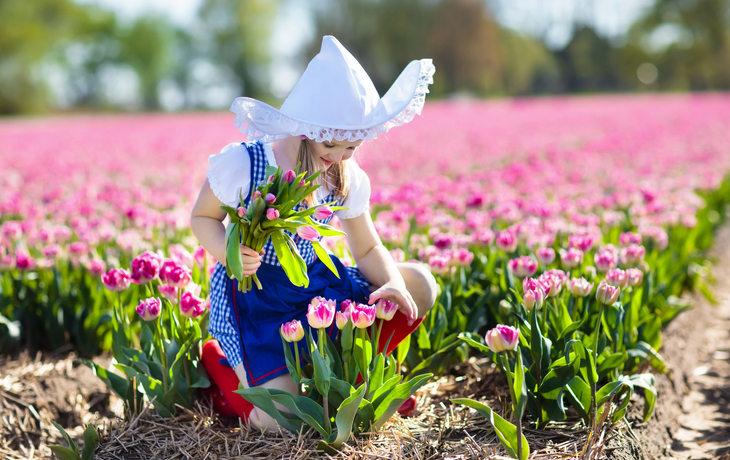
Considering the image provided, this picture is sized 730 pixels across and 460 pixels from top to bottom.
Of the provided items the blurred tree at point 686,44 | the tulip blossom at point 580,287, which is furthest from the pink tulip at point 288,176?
the blurred tree at point 686,44

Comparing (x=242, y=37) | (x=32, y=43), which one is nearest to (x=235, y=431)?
(x=32, y=43)

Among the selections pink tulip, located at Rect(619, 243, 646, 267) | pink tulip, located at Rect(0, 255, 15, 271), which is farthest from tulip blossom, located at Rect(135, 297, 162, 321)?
pink tulip, located at Rect(619, 243, 646, 267)

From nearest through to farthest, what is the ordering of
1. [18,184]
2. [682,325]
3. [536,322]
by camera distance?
[536,322] < [682,325] < [18,184]

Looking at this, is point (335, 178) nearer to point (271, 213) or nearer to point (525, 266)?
point (271, 213)

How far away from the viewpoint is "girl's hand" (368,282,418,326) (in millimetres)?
1795

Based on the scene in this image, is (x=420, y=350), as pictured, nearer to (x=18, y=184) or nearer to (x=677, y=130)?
(x=18, y=184)

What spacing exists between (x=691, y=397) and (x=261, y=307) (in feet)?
5.97

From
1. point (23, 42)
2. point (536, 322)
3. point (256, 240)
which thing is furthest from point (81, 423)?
point (23, 42)

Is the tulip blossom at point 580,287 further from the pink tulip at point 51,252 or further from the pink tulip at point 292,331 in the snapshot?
the pink tulip at point 51,252

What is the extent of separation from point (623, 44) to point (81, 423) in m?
49.3

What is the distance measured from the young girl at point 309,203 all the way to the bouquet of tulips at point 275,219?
7 cm

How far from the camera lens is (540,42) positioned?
1890 inches

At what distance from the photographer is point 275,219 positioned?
154cm

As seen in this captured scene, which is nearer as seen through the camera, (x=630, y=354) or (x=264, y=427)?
(x=264, y=427)
